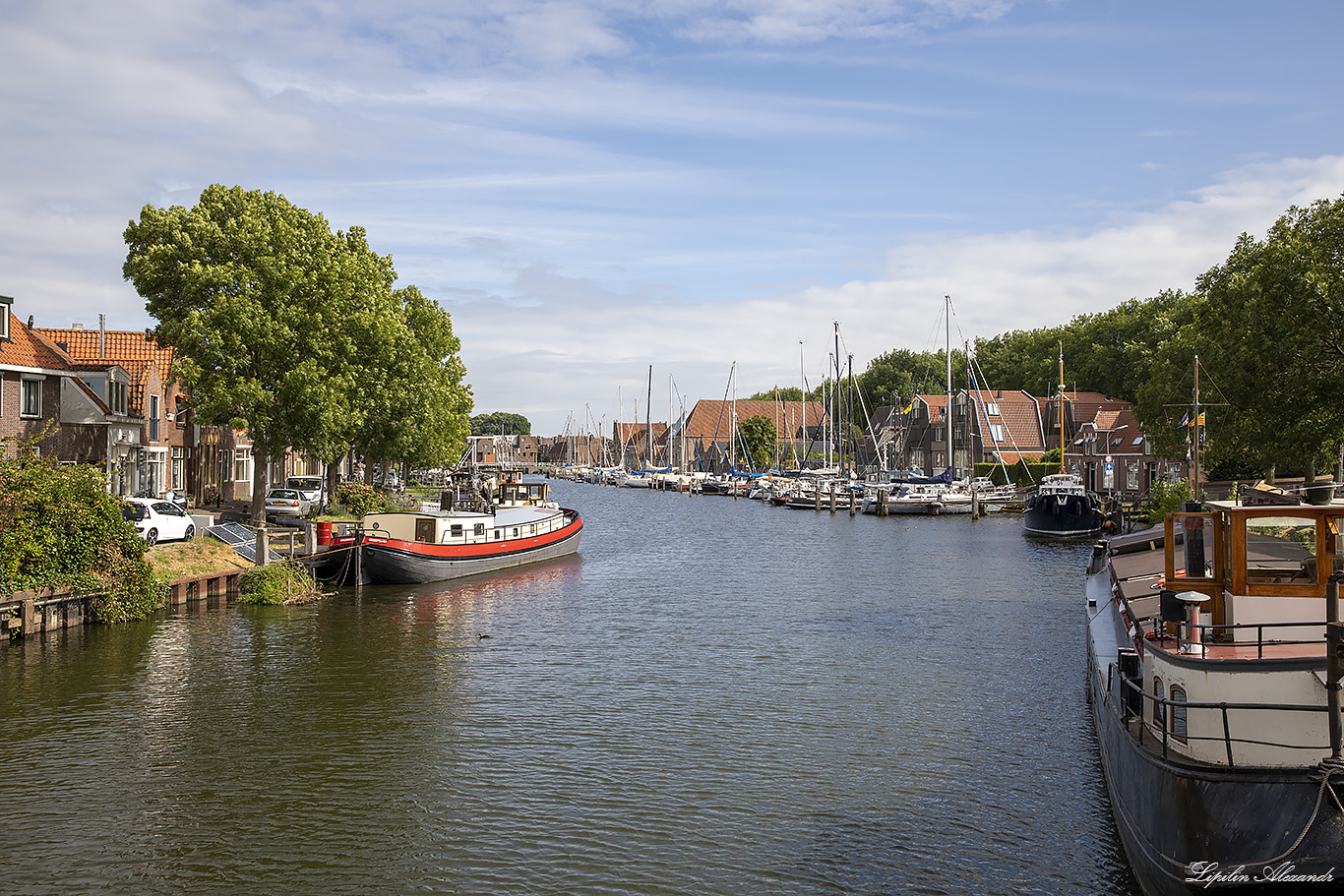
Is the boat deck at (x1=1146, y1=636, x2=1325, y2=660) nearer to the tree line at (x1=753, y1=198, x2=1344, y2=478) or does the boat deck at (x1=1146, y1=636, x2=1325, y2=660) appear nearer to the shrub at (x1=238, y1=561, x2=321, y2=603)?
the tree line at (x1=753, y1=198, x2=1344, y2=478)

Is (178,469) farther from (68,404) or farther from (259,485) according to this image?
(259,485)

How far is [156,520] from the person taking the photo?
35.7 meters

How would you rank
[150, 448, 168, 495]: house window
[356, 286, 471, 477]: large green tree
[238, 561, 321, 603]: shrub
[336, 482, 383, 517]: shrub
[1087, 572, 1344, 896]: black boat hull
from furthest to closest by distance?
[150, 448, 168, 495]: house window, [336, 482, 383, 517]: shrub, [356, 286, 471, 477]: large green tree, [238, 561, 321, 603]: shrub, [1087, 572, 1344, 896]: black boat hull

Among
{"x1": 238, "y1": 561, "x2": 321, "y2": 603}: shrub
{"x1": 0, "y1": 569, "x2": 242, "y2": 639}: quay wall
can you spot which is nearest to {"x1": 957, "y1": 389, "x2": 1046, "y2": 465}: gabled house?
{"x1": 238, "y1": 561, "x2": 321, "y2": 603}: shrub

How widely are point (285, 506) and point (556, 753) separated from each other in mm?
37410

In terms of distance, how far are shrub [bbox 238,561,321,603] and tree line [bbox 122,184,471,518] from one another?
778 cm

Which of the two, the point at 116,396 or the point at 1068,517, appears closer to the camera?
the point at 116,396

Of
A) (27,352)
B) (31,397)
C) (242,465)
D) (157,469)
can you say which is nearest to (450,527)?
(31,397)

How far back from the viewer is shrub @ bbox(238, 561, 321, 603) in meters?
33.6

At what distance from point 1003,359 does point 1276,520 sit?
123 meters

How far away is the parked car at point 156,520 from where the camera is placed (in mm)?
34938

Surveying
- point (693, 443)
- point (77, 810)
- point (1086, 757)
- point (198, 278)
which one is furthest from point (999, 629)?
point (693, 443)

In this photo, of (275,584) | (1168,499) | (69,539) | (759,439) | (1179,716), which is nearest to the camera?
(1179,716)

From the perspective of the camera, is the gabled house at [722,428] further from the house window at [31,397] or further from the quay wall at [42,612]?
the quay wall at [42,612]
